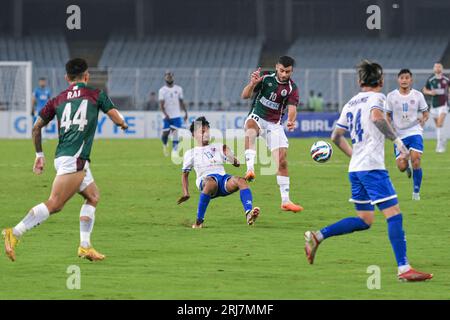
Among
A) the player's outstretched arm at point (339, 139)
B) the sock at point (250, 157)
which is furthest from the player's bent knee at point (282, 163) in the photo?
the player's outstretched arm at point (339, 139)

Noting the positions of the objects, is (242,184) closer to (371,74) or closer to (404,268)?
(371,74)

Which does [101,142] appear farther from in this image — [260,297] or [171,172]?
[260,297]

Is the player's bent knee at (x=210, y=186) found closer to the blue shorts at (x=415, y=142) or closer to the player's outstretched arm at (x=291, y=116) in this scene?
the player's outstretched arm at (x=291, y=116)

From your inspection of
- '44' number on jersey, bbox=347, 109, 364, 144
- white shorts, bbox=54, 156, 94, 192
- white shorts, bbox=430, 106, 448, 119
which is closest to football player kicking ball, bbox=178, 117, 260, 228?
white shorts, bbox=54, 156, 94, 192

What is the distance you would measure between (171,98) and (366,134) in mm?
22378

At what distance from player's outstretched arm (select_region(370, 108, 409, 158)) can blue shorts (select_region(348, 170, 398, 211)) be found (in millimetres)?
358

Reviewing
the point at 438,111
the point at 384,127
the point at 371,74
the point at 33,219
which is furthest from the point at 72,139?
the point at 438,111

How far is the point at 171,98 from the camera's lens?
1340 inches

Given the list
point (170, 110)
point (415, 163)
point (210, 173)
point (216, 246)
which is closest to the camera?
point (216, 246)

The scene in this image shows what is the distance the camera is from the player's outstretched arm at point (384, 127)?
11.6 m

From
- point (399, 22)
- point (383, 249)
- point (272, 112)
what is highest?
point (399, 22)

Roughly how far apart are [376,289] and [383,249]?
3208 mm
